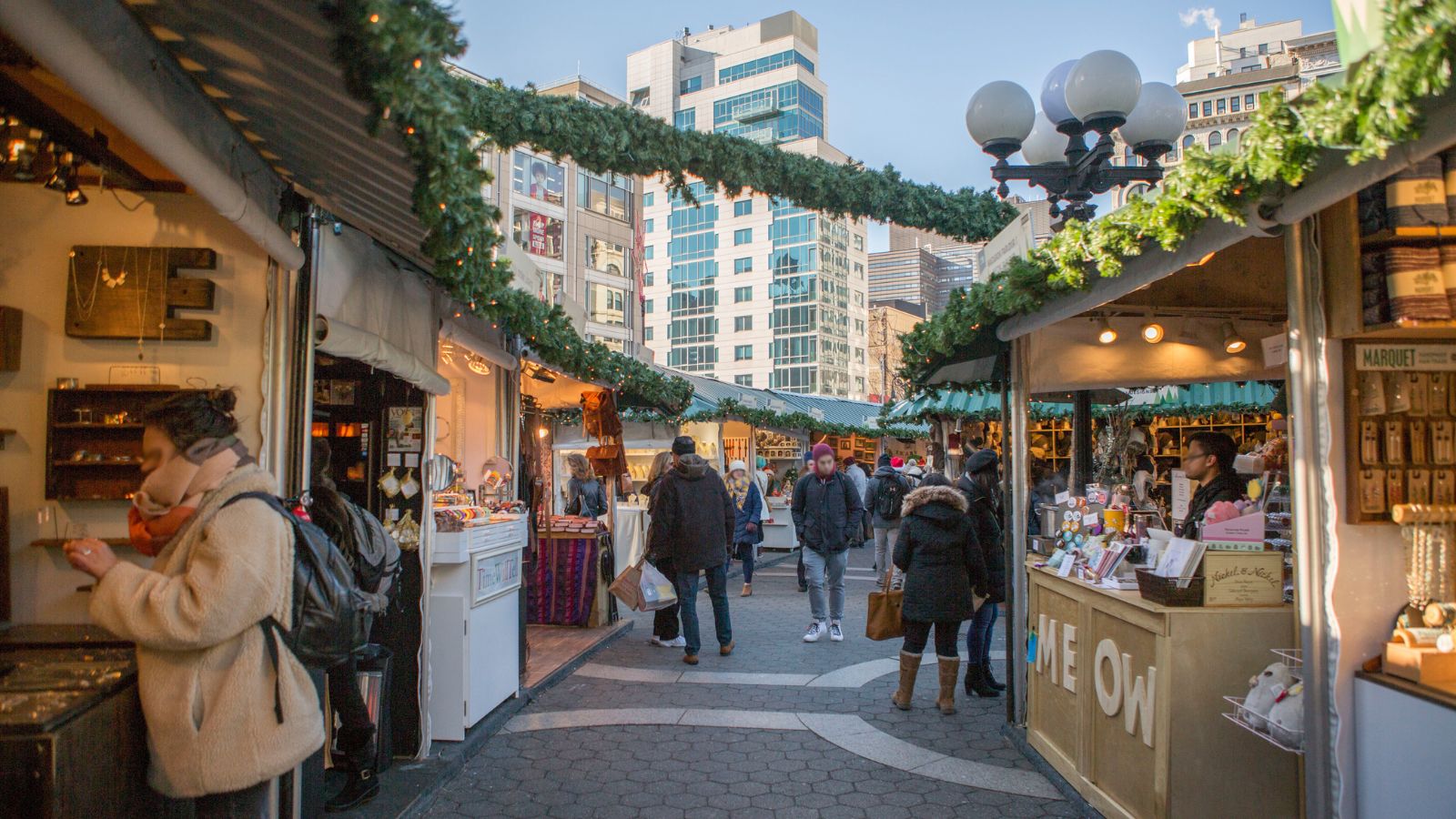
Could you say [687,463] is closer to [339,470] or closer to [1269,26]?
[339,470]

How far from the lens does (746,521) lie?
13.2 m

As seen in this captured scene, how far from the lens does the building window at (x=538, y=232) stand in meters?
43.6

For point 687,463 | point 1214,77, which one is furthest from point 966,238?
point 1214,77

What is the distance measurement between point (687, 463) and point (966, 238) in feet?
10.4

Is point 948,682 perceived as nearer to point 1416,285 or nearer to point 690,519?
point 690,519

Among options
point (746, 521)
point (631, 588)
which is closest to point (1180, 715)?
point (631, 588)

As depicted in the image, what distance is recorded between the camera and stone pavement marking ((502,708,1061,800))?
5008 mm

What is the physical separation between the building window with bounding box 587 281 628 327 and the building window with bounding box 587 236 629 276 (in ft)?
2.95

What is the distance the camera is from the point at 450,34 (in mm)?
2566

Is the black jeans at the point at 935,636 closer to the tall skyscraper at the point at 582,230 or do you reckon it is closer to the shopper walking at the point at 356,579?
the shopper walking at the point at 356,579

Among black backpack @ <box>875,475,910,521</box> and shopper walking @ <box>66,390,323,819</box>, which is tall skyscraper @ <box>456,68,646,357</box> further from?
shopper walking @ <box>66,390,323,819</box>

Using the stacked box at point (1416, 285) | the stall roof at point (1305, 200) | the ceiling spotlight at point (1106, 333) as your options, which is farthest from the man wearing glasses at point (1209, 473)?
the stacked box at point (1416, 285)

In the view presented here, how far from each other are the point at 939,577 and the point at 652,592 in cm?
318

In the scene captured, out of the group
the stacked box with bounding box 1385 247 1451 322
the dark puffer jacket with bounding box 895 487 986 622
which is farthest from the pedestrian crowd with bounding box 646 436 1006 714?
the stacked box with bounding box 1385 247 1451 322
